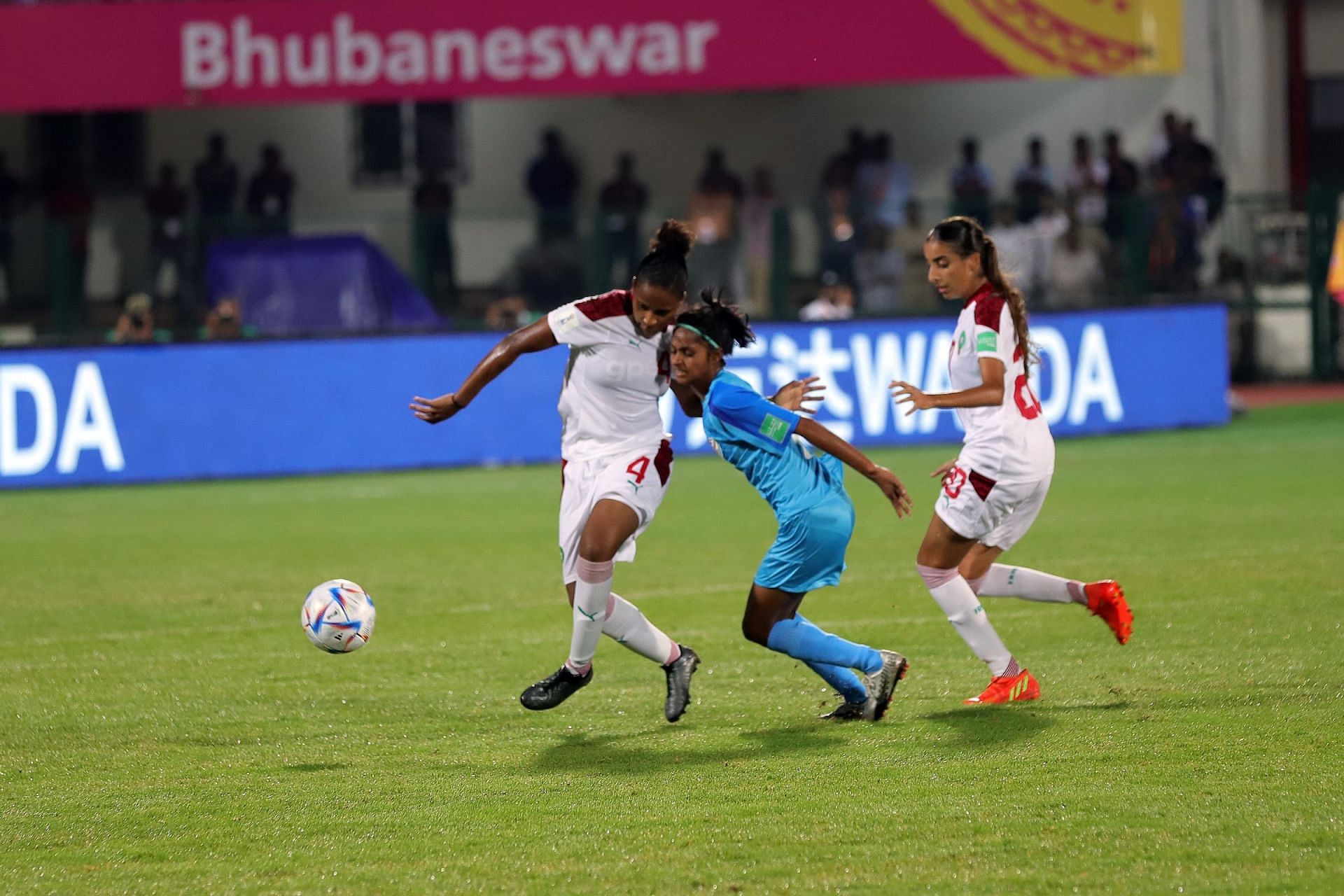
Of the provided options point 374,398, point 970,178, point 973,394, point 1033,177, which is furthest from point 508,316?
point 973,394

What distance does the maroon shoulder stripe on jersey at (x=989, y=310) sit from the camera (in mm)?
6953

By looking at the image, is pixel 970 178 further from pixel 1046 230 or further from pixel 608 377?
pixel 608 377

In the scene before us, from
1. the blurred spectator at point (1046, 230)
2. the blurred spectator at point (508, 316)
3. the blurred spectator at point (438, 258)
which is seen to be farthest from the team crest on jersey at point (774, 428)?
the blurred spectator at point (1046, 230)

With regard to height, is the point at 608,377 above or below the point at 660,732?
above


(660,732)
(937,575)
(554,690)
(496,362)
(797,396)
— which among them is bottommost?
(660,732)

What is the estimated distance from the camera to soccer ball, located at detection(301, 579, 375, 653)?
734 cm

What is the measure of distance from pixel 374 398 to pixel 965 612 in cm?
1084

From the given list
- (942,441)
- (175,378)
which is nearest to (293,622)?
(175,378)

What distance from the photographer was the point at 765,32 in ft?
72.3

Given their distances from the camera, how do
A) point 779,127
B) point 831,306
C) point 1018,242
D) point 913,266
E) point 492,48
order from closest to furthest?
point 831,306
point 913,266
point 1018,242
point 492,48
point 779,127

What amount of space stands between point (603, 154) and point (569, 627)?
17.7 meters

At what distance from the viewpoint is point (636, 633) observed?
7168 millimetres

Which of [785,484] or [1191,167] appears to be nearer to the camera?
[785,484]

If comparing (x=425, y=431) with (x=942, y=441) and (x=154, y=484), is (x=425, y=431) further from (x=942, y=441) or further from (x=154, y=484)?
(x=942, y=441)
